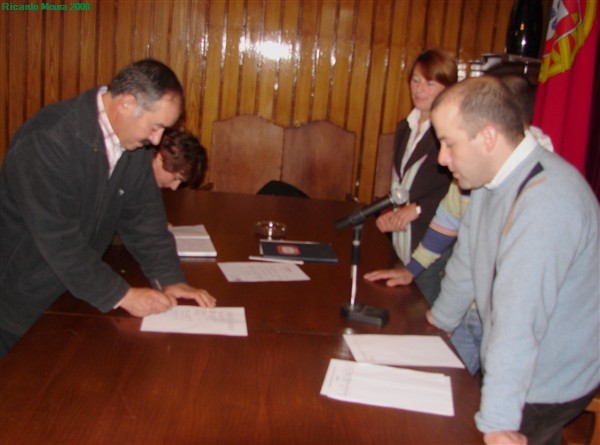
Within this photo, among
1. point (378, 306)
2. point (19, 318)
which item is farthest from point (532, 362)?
point (19, 318)

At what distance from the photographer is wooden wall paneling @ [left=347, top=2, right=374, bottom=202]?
5242mm

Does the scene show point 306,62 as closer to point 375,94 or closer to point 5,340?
point 375,94

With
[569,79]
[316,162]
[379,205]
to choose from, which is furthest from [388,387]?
[316,162]

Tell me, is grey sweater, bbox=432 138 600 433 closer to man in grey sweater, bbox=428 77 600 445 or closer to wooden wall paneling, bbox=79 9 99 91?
man in grey sweater, bbox=428 77 600 445

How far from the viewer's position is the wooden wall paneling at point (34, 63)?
5.14 meters

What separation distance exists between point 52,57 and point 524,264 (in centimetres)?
465

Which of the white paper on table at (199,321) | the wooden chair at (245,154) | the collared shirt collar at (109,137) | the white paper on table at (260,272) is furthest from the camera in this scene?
the wooden chair at (245,154)

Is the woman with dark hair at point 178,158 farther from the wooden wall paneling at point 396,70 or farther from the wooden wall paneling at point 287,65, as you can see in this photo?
the wooden wall paneling at point 396,70

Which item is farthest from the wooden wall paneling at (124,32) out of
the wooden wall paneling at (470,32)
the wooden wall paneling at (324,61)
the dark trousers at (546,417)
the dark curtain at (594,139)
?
the dark trousers at (546,417)

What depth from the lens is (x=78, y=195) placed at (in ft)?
6.50

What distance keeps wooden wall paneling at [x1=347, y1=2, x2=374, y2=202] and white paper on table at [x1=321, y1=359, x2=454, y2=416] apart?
12.8 feet

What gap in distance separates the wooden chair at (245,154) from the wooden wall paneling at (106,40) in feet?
3.21

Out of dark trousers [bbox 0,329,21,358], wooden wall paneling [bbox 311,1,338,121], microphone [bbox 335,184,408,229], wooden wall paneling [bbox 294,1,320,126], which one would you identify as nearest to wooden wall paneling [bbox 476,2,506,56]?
wooden wall paneling [bbox 311,1,338,121]

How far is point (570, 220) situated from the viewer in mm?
1543
